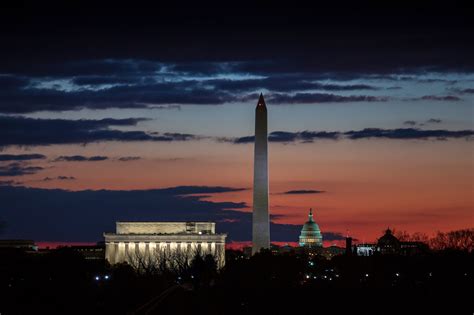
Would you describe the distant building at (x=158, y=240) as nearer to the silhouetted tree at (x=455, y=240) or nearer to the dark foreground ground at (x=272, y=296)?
the silhouetted tree at (x=455, y=240)

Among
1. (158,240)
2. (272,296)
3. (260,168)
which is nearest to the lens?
(272,296)

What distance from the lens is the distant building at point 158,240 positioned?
187000 mm

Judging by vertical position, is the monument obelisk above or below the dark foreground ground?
above

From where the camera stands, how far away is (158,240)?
627 ft

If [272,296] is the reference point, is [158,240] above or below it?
above

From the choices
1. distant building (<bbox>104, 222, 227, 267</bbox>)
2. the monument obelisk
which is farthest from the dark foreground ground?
distant building (<bbox>104, 222, 227, 267</bbox>)

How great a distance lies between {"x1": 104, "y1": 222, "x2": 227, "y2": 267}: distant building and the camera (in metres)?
187

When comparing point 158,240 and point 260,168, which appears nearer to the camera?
point 260,168

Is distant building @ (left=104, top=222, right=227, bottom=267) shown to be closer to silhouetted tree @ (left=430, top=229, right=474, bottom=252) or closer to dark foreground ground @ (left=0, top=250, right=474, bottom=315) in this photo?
silhouetted tree @ (left=430, top=229, right=474, bottom=252)

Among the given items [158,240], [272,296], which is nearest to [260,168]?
[158,240]

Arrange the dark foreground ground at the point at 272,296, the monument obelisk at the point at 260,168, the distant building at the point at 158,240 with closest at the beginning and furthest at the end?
1. the dark foreground ground at the point at 272,296
2. the monument obelisk at the point at 260,168
3. the distant building at the point at 158,240

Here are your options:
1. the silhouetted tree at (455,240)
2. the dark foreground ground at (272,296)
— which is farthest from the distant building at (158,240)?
the dark foreground ground at (272,296)

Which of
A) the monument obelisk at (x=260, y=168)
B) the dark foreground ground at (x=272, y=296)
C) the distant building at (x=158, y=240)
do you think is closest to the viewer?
the dark foreground ground at (x=272, y=296)

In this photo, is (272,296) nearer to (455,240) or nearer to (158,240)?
(455,240)
